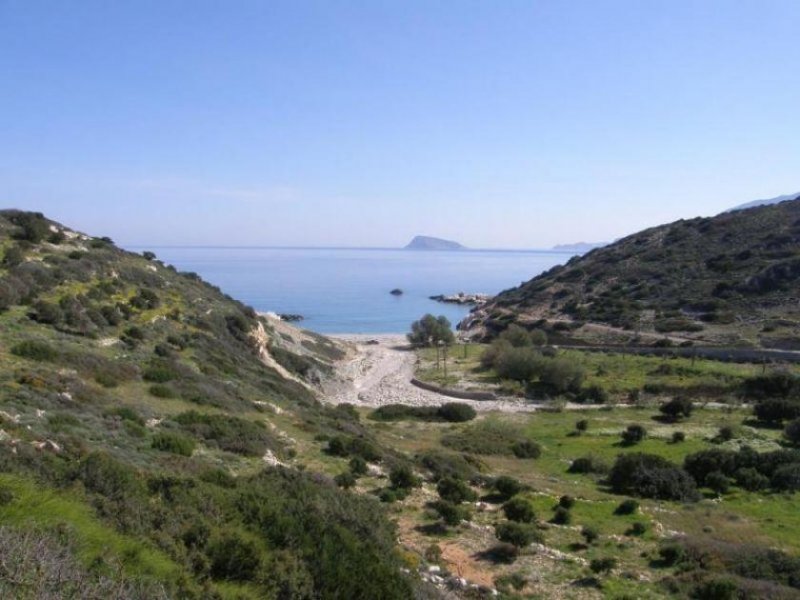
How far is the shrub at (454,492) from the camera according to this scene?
15633 millimetres

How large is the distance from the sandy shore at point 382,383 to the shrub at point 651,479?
62.6 feet

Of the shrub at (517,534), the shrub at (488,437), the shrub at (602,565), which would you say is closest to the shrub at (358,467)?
the shrub at (517,534)

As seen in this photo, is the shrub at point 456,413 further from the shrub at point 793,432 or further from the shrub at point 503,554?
the shrub at point 503,554

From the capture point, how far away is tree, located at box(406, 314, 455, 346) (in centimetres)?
6994

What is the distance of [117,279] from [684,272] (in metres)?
75.1

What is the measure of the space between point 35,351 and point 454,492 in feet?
41.7

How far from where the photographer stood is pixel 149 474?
32.6 ft

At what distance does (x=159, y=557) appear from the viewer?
6.71m

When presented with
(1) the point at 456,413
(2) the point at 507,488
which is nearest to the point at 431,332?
(1) the point at 456,413

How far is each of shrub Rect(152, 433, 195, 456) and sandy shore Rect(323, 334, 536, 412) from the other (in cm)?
2900

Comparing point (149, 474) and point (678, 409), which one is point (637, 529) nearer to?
point (149, 474)

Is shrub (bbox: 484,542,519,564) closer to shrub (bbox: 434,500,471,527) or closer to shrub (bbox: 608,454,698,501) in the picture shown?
shrub (bbox: 434,500,471,527)

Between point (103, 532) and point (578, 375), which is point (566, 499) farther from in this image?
point (578, 375)

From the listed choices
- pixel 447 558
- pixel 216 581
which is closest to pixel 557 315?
pixel 447 558
